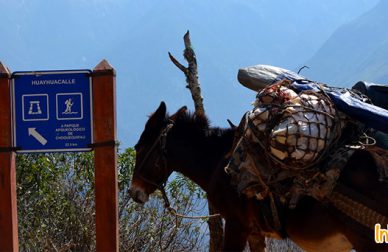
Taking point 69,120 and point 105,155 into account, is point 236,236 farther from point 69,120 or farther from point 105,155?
point 69,120

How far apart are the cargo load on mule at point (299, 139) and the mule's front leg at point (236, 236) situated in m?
0.50

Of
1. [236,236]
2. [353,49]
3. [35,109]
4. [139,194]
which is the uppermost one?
[353,49]

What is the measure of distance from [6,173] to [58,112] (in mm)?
751

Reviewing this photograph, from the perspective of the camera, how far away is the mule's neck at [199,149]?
6223 mm

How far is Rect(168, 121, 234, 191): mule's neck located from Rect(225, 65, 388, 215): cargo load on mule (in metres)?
0.68

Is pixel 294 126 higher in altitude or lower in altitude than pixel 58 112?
lower

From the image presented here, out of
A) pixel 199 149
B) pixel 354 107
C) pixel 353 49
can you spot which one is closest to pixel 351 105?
pixel 354 107

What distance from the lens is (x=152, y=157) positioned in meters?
6.30

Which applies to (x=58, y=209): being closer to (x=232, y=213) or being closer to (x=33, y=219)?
(x=33, y=219)

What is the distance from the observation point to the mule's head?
20.5 ft

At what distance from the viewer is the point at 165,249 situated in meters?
8.48

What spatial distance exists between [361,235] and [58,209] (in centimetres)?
434

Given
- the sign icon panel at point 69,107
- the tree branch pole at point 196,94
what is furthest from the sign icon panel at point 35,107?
the tree branch pole at point 196,94

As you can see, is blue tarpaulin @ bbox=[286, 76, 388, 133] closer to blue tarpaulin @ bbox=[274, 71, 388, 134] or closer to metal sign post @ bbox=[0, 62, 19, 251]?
blue tarpaulin @ bbox=[274, 71, 388, 134]
